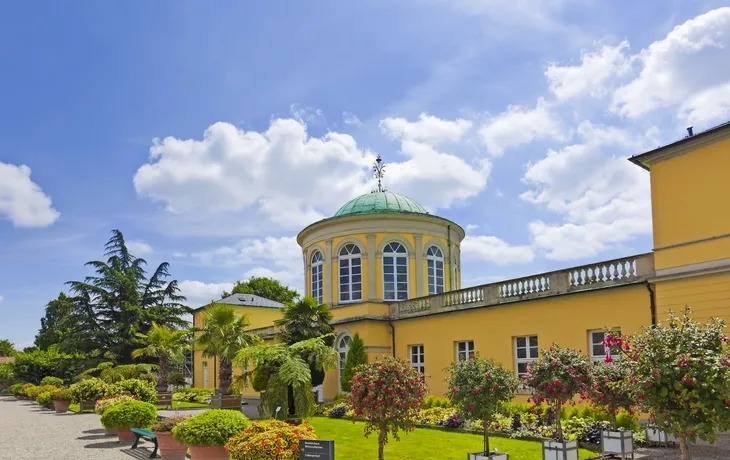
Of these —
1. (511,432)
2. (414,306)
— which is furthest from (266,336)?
(511,432)

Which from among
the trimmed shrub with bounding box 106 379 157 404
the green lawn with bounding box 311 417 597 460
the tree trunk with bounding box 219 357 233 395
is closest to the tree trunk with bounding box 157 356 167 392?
the tree trunk with bounding box 219 357 233 395

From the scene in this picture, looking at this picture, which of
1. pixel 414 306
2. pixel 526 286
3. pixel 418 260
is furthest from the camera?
pixel 418 260

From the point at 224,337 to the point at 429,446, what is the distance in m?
15.9

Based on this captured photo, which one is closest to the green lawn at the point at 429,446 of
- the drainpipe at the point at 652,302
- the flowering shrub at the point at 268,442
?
the flowering shrub at the point at 268,442

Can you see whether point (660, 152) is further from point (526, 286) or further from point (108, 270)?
point (108, 270)

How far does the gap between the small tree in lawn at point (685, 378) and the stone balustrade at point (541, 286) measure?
8.21m

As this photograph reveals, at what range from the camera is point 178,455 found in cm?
1384

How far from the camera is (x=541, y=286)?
1967 cm

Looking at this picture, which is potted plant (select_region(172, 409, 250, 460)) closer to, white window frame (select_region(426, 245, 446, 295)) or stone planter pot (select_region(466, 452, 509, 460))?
stone planter pot (select_region(466, 452, 509, 460))

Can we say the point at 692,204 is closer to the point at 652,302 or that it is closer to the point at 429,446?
the point at 652,302

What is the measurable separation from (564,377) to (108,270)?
1729 inches

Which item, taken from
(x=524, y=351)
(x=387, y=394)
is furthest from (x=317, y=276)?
(x=387, y=394)

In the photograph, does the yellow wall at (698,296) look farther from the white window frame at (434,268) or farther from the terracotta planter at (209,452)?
the white window frame at (434,268)

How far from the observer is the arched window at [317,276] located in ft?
102
